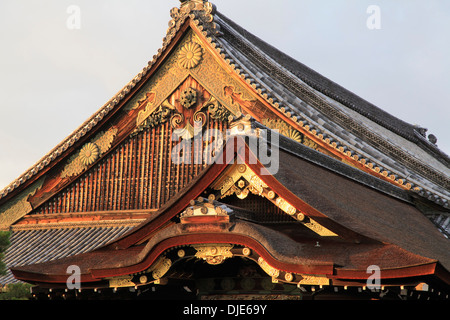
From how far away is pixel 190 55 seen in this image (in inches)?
641

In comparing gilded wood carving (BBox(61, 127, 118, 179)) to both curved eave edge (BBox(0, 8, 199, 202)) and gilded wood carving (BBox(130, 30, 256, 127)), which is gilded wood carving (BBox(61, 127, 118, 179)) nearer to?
curved eave edge (BBox(0, 8, 199, 202))

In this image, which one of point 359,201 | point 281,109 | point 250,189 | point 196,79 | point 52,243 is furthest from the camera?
point 52,243

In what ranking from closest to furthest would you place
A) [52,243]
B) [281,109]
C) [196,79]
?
1. [281,109]
2. [196,79]
3. [52,243]

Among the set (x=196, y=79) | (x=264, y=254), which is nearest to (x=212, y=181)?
(x=264, y=254)

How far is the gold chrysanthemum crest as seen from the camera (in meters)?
16.2

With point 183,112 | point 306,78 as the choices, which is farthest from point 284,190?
point 306,78

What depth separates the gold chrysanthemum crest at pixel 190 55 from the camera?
637 inches

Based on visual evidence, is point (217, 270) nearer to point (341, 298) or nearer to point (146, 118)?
point (341, 298)

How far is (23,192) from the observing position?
678 inches

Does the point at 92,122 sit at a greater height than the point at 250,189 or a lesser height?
greater

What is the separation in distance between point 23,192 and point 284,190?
9.35m

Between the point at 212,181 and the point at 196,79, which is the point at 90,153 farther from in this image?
the point at 212,181

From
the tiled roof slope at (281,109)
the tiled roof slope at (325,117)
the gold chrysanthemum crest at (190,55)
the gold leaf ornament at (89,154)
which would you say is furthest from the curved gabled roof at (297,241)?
the gold leaf ornament at (89,154)

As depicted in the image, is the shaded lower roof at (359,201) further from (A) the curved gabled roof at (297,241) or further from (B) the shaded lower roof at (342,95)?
(B) the shaded lower roof at (342,95)
